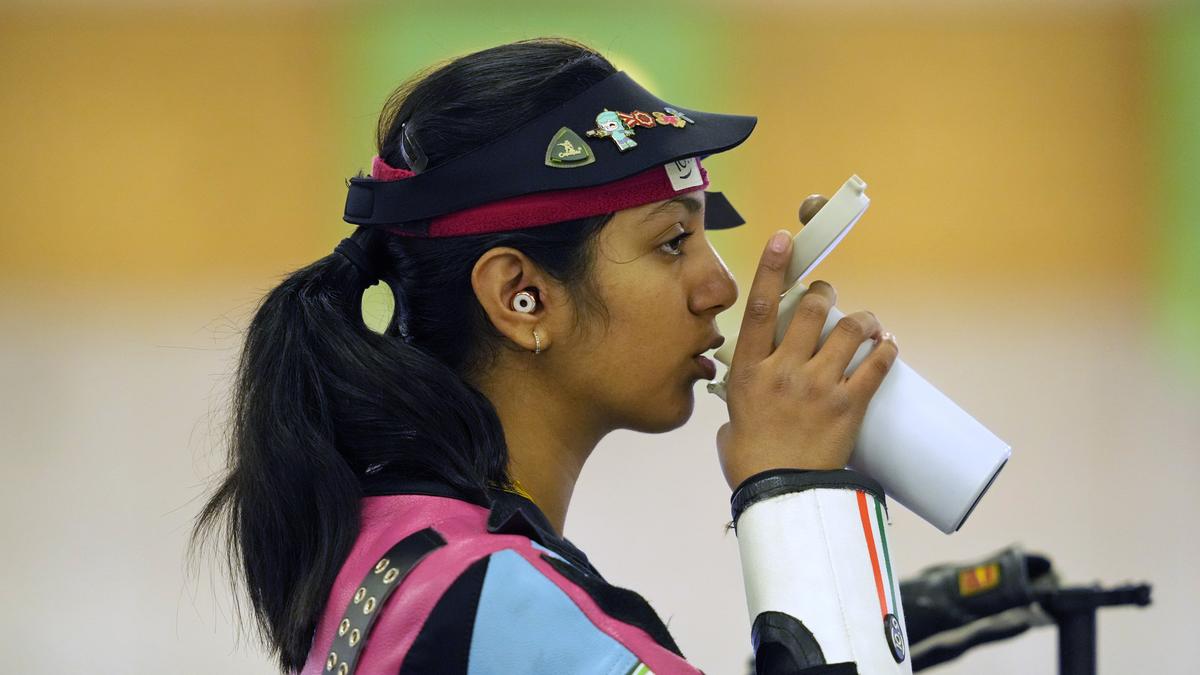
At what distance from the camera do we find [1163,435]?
3945 mm

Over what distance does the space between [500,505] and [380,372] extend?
0.17 m

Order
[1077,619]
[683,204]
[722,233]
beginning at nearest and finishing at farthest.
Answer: [683,204] < [1077,619] < [722,233]

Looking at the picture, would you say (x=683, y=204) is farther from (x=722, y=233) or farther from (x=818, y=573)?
(x=722, y=233)

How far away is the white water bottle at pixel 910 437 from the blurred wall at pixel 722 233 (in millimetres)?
2407

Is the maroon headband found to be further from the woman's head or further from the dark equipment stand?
the dark equipment stand

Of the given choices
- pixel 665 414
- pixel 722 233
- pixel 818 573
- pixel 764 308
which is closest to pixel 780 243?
pixel 764 308

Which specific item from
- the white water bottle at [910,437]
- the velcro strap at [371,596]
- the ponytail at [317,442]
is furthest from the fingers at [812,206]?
the velcro strap at [371,596]

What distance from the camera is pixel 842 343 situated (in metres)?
1.17

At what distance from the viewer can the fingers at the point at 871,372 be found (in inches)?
45.8

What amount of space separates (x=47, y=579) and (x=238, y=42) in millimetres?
1757

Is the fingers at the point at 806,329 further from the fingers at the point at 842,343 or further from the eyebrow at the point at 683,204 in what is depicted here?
the eyebrow at the point at 683,204

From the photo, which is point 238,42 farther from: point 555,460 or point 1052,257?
point 555,460

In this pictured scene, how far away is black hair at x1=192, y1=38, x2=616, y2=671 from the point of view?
1.10 m

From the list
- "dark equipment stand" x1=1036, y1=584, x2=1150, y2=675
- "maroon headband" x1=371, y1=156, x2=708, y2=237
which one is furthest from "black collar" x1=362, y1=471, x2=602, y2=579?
"dark equipment stand" x1=1036, y1=584, x2=1150, y2=675
